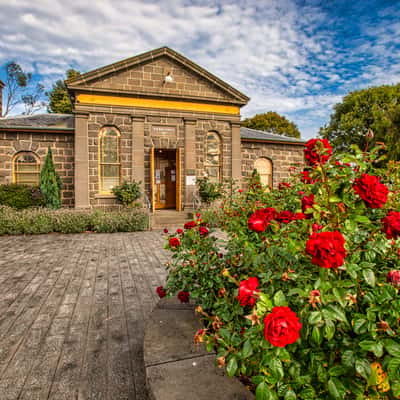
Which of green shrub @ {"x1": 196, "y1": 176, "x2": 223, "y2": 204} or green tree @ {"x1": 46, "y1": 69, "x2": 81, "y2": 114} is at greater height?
green tree @ {"x1": 46, "y1": 69, "x2": 81, "y2": 114}

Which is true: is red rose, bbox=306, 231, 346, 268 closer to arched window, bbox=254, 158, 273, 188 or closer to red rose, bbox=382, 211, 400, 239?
red rose, bbox=382, 211, 400, 239

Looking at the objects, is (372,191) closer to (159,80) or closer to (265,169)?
(159,80)

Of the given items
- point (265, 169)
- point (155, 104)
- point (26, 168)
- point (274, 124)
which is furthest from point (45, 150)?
point (274, 124)

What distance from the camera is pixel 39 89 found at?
28.4 meters

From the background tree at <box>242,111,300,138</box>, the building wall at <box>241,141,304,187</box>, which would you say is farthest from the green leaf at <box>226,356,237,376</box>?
the background tree at <box>242,111,300,138</box>

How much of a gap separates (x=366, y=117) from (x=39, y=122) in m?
25.2

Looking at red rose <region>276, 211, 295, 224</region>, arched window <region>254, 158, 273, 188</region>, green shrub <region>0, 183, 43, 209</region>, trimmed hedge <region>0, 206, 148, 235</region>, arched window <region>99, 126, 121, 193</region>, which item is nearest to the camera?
red rose <region>276, 211, 295, 224</region>

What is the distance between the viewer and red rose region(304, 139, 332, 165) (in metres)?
1.35

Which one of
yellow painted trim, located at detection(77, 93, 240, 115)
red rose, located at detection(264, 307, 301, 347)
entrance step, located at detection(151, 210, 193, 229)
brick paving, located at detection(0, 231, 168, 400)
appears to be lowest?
brick paving, located at detection(0, 231, 168, 400)

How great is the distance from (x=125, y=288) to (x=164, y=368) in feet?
8.91

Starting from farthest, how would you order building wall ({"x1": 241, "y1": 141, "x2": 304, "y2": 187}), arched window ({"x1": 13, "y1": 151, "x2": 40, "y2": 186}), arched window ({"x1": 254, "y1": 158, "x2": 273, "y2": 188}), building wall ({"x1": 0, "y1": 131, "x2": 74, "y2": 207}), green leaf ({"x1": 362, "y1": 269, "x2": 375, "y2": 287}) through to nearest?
arched window ({"x1": 254, "y1": 158, "x2": 273, "y2": 188}) < building wall ({"x1": 241, "y1": 141, "x2": 304, "y2": 187}) < arched window ({"x1": 13, "y1": 151, "x2": 40, "y2": 186}) < building wall ({"x1": 0, "y1": 131, "x2": 74, "y2": 207}) < green leaf ({"x1": 362, "y1": 269, "x2": 375, "y2": 287})

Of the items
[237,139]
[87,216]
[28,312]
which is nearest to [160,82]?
[237,139]

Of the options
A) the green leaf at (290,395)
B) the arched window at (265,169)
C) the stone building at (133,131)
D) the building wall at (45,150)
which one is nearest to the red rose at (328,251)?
the green leaf at (290,395)

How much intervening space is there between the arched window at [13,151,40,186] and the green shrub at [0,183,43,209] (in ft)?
2.07
